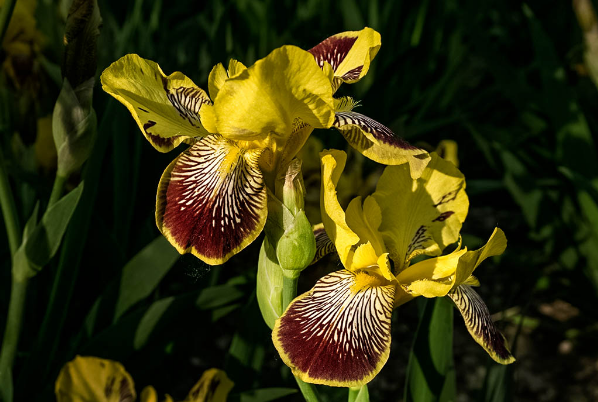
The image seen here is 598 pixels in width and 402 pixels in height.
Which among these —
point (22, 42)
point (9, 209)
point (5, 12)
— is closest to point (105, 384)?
point (9, 209)

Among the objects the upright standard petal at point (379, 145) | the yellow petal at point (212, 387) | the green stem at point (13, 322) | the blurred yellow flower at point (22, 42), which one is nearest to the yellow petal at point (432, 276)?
the upright standard petal at point (379, 145)

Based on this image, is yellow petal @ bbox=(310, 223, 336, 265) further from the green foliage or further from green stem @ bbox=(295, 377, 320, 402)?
the green foliage

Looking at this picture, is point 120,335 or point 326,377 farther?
point 120,335

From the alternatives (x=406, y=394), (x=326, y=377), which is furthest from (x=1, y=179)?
(x=406, y=394)

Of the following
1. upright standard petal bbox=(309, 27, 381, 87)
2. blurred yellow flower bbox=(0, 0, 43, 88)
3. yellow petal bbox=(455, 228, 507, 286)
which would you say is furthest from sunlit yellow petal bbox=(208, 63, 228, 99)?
blurred yellow flower bbox=(0, 0, 43, 88)

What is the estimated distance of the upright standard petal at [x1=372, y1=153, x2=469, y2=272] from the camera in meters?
0.77

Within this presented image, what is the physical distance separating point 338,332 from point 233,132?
0.77 feet

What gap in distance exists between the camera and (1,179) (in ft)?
2.90

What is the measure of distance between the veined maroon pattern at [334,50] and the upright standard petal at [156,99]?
7.1 inches

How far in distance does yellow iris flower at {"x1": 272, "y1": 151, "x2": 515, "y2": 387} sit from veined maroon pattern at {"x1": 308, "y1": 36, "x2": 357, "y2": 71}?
6.3 inches

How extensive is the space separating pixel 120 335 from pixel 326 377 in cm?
60

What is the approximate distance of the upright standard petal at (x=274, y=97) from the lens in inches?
21.8

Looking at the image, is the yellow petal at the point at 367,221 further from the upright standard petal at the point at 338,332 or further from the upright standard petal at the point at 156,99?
the upright standard petal at the point at 156,99

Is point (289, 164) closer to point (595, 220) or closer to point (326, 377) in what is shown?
point (326, 377)
